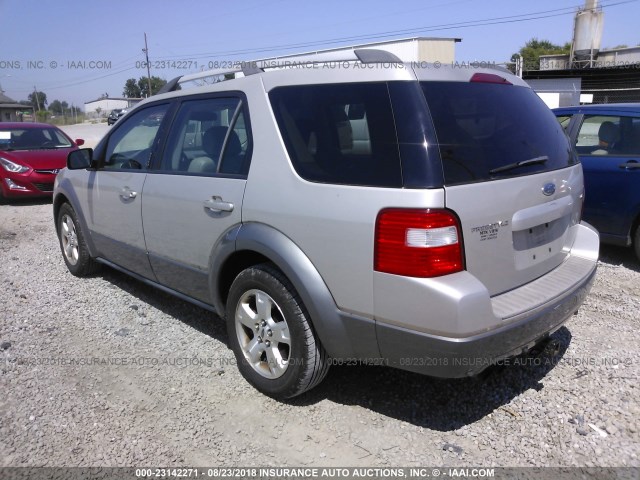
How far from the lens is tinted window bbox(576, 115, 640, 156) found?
17.8ft

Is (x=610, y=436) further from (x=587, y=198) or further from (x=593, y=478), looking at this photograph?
(x=587, y=198)

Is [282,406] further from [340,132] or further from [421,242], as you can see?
[340,132]

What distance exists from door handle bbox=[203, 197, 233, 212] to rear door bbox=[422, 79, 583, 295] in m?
1.35

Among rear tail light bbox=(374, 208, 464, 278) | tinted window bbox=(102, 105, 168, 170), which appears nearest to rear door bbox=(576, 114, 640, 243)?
rear tail light bbox=(374, 208, 464, 278)

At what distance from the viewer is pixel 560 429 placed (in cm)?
288

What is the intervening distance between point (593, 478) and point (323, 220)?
1786 mm

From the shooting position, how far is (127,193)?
4.18m

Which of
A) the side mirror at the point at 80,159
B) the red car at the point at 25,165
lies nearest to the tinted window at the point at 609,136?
the side mirror at the point at 80,159

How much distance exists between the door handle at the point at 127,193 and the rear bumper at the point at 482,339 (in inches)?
96.4

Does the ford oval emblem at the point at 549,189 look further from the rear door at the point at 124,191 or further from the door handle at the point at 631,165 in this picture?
the door handle at the point at 631,165

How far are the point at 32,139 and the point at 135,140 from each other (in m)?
7.84

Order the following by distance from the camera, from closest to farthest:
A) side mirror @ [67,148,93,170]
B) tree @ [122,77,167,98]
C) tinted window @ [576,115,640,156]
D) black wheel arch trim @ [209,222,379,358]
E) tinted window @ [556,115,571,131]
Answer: black wheel arch trim @ [209,222,379,358] → side mirror @ [67,148,93,170] → tinted window @ [576,115,640,156] → tinted window @ [556,115,571,131] → tree @ [122,77,167,98]

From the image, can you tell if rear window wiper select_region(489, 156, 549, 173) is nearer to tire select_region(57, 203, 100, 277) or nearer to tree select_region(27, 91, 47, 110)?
tire select_region(57, 203, 100, 277)

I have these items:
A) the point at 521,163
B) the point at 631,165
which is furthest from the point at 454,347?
the point at 631,165
